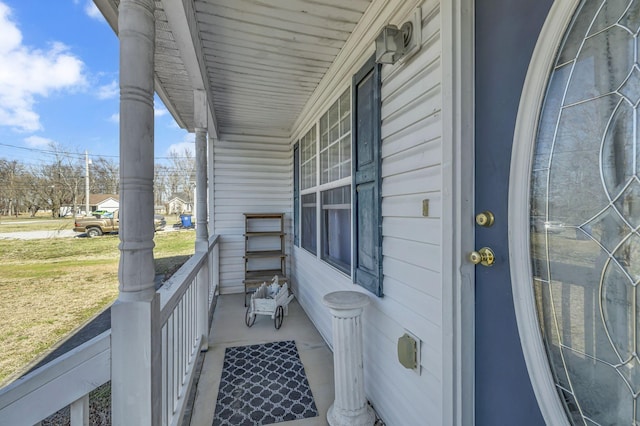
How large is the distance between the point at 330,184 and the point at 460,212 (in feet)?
6.34

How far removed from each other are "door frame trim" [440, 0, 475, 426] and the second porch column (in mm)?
2421

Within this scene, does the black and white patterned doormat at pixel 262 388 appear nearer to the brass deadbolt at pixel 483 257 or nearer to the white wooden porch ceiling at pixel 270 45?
the brass deadbolt at pixel 483 257

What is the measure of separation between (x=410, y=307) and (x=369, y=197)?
2.68 feet

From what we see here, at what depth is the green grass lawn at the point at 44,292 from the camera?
3461 mm

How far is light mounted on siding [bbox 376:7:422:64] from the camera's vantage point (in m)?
1.58

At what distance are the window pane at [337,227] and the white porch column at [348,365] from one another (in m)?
0.66

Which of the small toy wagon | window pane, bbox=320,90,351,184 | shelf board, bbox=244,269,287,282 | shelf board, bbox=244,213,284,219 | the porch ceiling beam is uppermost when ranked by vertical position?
the porch ceiling beam

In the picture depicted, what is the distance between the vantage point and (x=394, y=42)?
163 cm

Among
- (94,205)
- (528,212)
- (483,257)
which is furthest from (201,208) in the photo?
(94,205)

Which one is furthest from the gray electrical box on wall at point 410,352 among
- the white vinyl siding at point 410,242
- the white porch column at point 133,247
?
the white porch column at point 133,247

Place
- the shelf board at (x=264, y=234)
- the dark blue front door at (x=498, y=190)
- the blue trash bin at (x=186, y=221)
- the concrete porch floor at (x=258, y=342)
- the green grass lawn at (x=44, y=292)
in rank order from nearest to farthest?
the dark blue front door at (x=498, y=190)
the concrete porch floor at (x=258, y=342)
the green grass lawn at (x=44, y=292)
the shelf board at (x=264, y=234)
the blue trash bin at (x=186, y=221)

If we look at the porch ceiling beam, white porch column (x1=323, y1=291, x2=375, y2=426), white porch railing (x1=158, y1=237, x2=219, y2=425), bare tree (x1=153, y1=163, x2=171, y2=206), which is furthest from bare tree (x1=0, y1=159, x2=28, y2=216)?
bare tree (x1=153, y1=163, x2=171, y2=206)

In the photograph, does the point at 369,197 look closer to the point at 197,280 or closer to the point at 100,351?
the point at 100,351

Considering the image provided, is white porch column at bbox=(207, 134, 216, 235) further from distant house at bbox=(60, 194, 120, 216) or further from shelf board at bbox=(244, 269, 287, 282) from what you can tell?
distant house at bbox=(60, 194, 120, 216)
